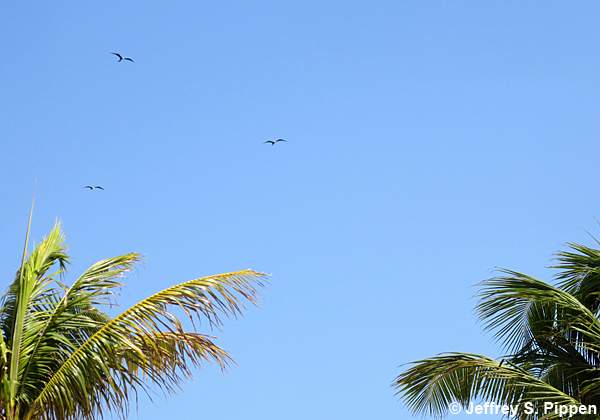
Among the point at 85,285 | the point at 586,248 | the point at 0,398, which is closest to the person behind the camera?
the point at 0,398

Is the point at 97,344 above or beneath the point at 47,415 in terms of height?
above

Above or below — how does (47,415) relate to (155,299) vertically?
below

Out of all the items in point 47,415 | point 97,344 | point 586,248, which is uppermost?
point 586,248

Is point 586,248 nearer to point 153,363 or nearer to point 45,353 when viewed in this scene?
point 153,363

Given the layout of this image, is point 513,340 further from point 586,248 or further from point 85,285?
point 85,285

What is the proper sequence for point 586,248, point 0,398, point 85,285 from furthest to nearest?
point 586,248, point 85,285, point 0,398

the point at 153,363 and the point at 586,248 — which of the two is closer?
the point at 153,363

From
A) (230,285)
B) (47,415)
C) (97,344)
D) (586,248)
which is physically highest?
(586,248)

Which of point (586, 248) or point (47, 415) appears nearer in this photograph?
point (47, 415)

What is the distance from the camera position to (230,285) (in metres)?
12.4

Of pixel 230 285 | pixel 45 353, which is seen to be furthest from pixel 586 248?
pixel 45 353

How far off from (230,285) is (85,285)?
1.93m

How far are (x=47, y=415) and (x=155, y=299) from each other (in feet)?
6.37

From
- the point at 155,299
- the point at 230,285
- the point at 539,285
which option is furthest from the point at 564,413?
the point at 155,299
